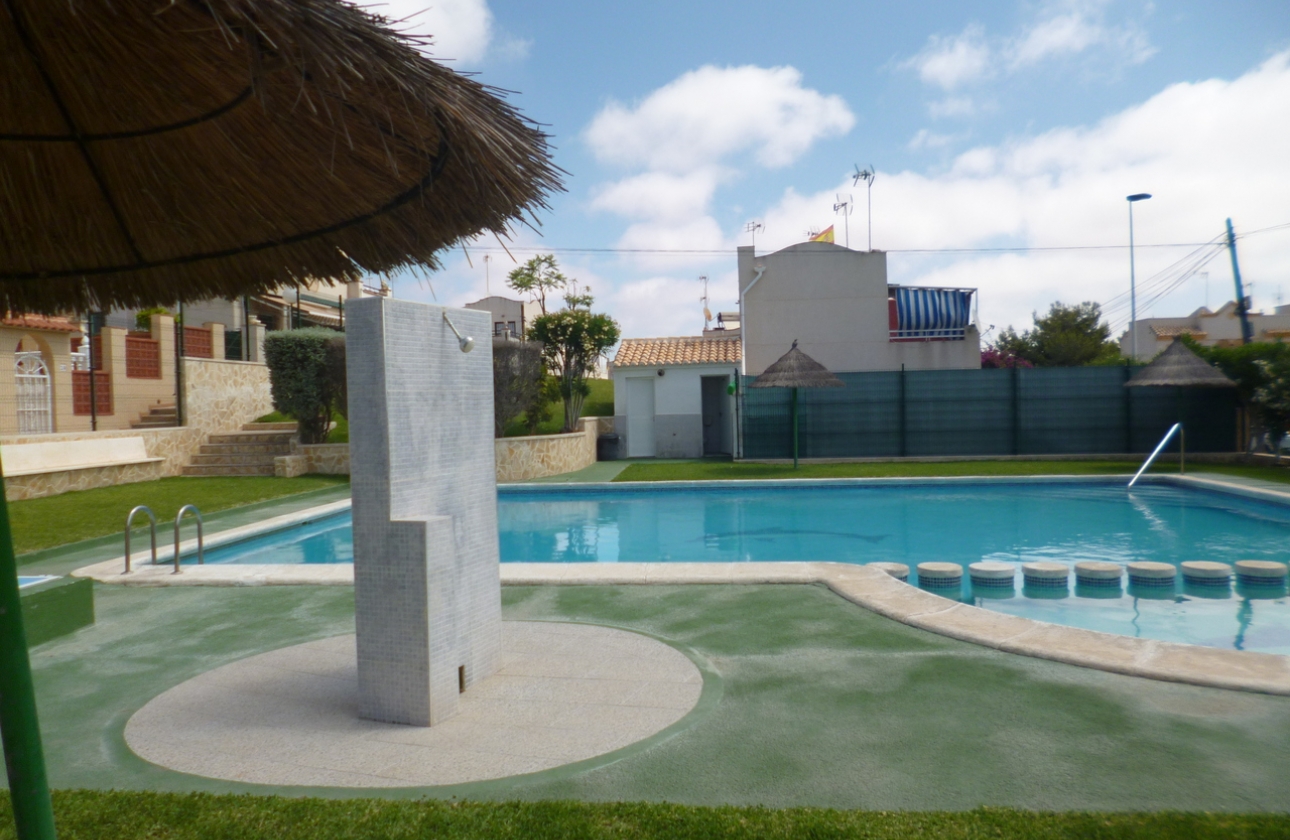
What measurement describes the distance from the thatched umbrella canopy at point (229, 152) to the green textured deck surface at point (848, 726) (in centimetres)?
217

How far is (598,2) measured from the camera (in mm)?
9930

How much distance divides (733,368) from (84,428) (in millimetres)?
15051

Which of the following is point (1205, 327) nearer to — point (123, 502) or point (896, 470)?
point (896, 470)

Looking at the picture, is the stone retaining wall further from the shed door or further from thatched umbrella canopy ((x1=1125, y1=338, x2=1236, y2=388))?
thatched umbrella canopy ((x1=1125, y1=338, x2=1236, y2=388))

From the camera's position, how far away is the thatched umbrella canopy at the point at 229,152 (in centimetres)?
220

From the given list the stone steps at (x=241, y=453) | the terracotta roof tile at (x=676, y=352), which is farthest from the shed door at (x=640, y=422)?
the stone steps at (x=241, y=453)

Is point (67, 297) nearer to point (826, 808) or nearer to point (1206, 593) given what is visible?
point (826, 808)

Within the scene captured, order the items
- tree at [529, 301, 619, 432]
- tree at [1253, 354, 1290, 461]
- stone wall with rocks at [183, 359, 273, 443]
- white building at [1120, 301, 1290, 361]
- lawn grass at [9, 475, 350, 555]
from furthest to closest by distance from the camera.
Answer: white building at [1120, 301, 1290, 361], tree at [529, 301, 619, 432], stone wall with rocks at [183, 359, 273, 443], tree at [1253, 354, 1290, 461], lawn grass at [9, 475, 350, 555]

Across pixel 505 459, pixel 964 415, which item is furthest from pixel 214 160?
pixel 964 415

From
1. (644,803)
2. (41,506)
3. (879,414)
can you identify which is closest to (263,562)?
(41,506)

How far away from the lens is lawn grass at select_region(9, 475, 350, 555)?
10.6 metres

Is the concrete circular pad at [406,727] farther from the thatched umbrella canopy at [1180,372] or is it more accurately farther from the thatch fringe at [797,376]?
the thatched umbrella canopy at [1180,372]

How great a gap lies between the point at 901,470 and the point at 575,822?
16.0m

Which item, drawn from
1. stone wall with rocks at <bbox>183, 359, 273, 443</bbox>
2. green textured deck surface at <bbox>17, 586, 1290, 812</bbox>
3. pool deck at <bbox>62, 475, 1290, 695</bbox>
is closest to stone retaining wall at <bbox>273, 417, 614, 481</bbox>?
stone wall with rocks at <bbox>183, 359, 273, 443</bbox>
